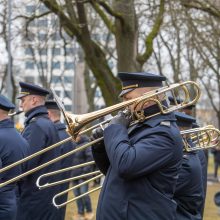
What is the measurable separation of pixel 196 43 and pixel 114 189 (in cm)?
1882

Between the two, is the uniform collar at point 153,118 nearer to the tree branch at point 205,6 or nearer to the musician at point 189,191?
the musician at point 189,191

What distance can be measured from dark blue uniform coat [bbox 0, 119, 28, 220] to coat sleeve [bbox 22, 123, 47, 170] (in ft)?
2.03

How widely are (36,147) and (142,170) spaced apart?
2.91 meters

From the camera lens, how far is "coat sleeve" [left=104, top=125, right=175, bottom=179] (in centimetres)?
401

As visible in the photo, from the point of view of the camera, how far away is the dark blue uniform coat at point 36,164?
22.1 ft

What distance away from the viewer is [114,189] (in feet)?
13.8

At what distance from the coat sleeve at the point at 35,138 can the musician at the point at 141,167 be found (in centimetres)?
251

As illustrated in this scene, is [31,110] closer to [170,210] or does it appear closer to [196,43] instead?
[170,210]

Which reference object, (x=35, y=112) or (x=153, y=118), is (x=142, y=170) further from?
(x=35, y=112)

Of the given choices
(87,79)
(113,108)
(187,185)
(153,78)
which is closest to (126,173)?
(113,108)

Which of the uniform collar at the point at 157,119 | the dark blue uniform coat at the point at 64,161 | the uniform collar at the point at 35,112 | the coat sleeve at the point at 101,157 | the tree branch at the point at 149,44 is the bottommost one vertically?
the dark blue uniform coat at the point at 64,161

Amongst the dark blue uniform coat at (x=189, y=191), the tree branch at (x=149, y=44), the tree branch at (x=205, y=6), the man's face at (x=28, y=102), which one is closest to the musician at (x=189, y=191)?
the dark blue uniform coat at (x=189, y=191)

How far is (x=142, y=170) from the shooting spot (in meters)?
4.02

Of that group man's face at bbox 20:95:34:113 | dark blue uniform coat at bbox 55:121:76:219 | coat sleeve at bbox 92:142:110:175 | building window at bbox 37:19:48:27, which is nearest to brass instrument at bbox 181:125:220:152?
coat sleeve at bbox 92:142:110:175
